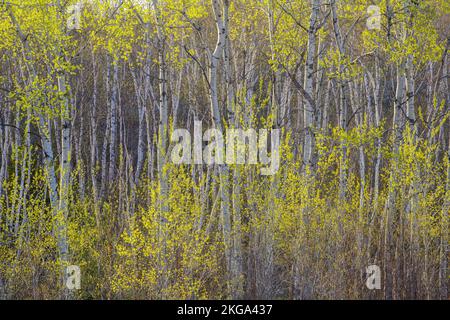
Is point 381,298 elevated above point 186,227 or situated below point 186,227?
below

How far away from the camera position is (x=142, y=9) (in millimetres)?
12086

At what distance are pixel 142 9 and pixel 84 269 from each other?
19.4 feet

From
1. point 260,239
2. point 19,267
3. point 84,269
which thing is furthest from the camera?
point 84,269

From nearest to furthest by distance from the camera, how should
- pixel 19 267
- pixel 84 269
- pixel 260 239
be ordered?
pixel 260 239
pixel 19 267
pixel 84 269

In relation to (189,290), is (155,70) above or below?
above

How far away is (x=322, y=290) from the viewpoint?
7.12 m

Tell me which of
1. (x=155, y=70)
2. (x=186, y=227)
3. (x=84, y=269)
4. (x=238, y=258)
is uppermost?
(x=155, y=70)
